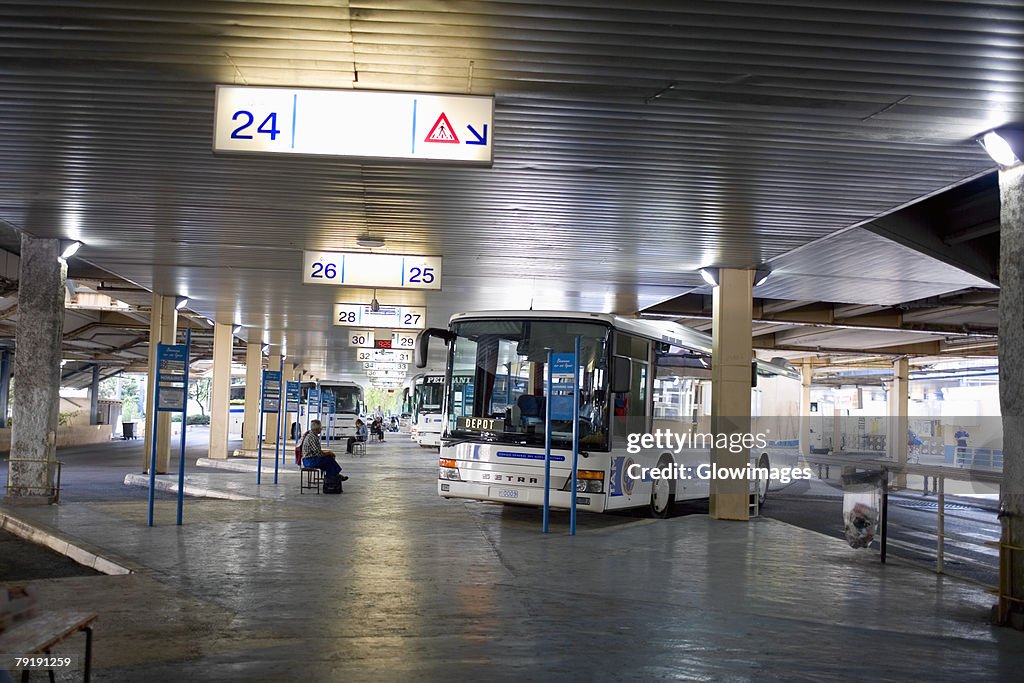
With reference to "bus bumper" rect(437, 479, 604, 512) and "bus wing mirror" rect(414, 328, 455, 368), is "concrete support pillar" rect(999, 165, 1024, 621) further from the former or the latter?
"bus wing mirror" rect(414, 328, 455, 368)

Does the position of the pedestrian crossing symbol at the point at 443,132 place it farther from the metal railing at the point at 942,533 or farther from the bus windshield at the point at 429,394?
the bus windshield at the point at 429,394

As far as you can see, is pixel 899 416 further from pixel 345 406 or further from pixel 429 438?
pixel 345 406

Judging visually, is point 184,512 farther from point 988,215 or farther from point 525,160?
point 988,215

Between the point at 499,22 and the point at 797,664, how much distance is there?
5185 mm

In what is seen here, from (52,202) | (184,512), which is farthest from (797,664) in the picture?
(52,202)

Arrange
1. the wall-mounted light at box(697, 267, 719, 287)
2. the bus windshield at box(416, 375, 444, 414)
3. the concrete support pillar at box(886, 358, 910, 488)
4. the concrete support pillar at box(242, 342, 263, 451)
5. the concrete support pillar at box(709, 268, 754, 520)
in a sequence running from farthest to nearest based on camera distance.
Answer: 1. the bus windshield at box(416, 375, 444, 414)
2. the concrete support pillar at box(242, 342, 263, 451)
3. the concrete support pillar at box(886, 358, 910, 488)
4. the wall-mounted light at box(697, 267, 719, 287)
5. the concrete support pillar at box(709, 268, 754, 520)

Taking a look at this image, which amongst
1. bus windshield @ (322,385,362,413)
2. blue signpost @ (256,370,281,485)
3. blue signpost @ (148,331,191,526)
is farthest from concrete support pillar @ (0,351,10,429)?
blue signpost @ (148,331,191,526)

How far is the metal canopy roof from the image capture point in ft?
21.6

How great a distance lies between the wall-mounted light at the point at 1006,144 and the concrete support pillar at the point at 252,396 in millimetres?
32786

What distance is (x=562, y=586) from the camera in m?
9.06

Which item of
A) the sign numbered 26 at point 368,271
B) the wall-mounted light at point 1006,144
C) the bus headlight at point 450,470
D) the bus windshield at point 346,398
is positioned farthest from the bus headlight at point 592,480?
the bus windshield at point 346,398

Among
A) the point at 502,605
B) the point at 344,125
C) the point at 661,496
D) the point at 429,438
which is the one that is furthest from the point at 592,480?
the point at 429,438

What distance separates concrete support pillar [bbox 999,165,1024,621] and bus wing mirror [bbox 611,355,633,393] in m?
6.18

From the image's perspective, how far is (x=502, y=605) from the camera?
316 inches
